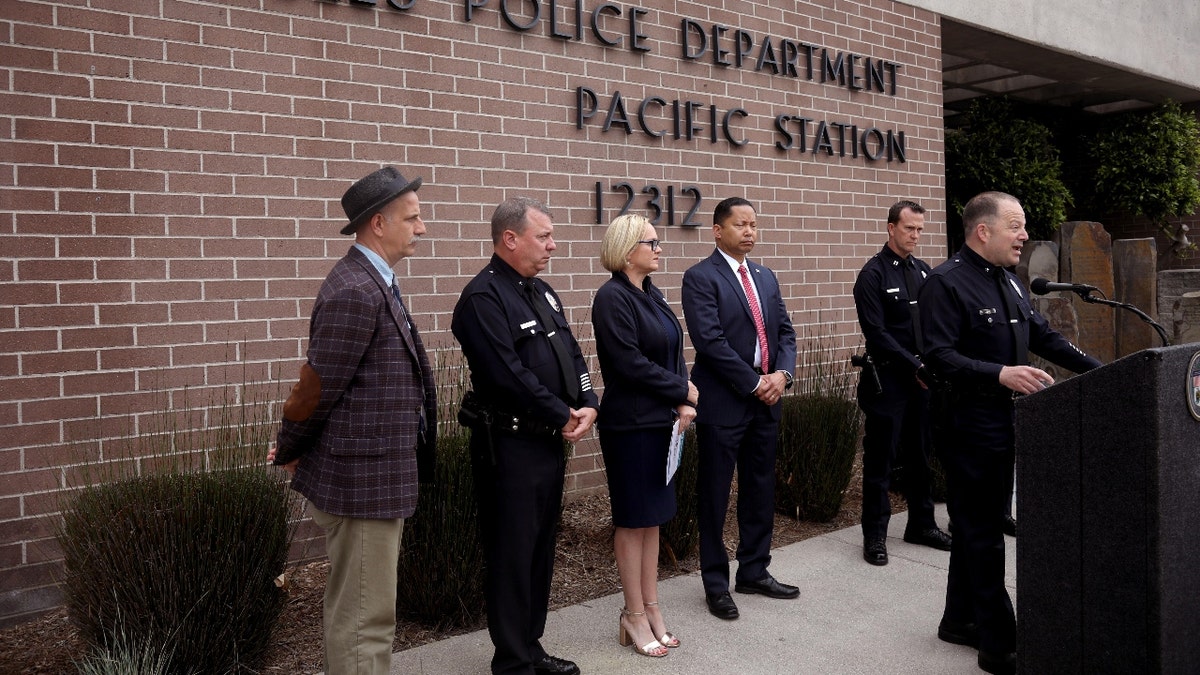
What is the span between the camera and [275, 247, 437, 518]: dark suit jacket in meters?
3.10

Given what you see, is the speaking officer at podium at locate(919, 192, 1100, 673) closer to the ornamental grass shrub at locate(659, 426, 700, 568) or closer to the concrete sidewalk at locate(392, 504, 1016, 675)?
the concrete sidewalk at locate(392, 504, 1016, 675)

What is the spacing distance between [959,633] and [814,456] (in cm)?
223

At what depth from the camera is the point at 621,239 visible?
14.3 feet

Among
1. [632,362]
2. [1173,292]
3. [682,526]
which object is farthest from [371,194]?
[1173,292]

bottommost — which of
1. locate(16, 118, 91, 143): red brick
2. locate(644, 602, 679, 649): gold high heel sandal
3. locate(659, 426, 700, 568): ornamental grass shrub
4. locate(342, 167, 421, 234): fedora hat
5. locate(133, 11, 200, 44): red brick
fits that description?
locate(644, 602, 679, 649): gold high heel sandal

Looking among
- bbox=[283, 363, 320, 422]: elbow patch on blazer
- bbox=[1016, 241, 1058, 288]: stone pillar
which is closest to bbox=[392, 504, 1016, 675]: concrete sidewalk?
bbox=[283, 363, 320, 422]: elbow patch on blazer

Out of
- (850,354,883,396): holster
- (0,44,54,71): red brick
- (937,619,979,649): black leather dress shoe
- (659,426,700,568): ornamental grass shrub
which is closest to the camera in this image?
(937,619,979,649): black leather dress shoe

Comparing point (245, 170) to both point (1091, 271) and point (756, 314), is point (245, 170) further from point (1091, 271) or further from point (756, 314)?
point (1091, 271)

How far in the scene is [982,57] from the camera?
35.8ft

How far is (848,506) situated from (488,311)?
13.8 ft

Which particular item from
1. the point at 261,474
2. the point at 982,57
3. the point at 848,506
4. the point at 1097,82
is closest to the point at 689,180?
the point at 848,506

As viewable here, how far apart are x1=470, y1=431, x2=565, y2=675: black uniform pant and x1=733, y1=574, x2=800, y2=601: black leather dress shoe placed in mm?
1606

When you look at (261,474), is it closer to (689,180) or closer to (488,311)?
(488,311)

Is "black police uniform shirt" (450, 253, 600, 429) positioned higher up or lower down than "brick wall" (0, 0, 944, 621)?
lower down
